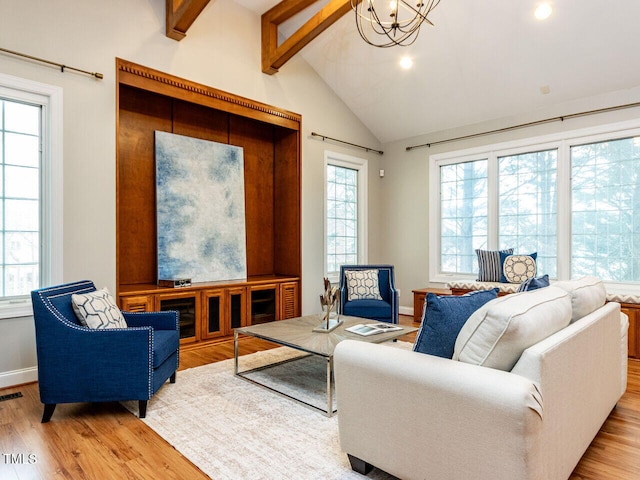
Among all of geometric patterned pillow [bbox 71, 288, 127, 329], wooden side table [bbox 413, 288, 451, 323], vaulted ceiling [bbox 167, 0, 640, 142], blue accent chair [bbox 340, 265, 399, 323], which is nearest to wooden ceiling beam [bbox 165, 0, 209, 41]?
vaulted ceiling [bbox 167, 0, 640, 142]

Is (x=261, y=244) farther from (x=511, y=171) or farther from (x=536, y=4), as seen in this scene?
(x=536, y=4)

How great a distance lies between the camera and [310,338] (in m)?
3.09

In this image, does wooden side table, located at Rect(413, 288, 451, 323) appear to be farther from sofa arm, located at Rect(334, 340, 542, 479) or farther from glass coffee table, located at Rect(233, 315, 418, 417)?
sofa arm, located at Rect(334, 340, 542, 479)

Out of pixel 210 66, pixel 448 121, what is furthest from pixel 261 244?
pixel 448 121

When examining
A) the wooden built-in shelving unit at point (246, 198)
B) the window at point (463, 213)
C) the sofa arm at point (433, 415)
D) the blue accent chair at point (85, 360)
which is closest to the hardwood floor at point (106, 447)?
the blue accent chair at point (85, 360)

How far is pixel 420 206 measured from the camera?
6.41m

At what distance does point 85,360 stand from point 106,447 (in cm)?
58

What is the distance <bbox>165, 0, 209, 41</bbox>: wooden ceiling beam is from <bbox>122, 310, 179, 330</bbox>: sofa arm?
288 centimetres

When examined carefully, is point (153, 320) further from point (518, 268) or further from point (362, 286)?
point (518, 268)

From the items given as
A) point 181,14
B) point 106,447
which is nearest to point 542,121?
point 181,14

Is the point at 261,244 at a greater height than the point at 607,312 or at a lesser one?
greater

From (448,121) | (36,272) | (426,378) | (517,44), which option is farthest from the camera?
(448,121)

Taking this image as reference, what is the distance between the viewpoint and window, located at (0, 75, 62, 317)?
10.9 ft

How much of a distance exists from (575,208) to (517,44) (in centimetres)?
208
